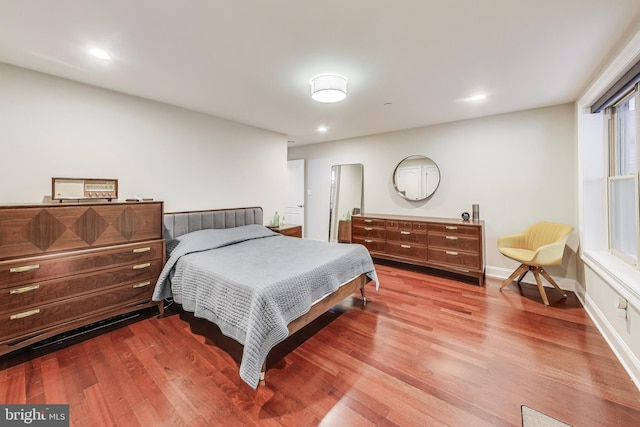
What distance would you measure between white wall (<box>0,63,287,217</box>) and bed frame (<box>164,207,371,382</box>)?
0.16 m

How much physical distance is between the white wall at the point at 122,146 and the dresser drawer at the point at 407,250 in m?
2.37

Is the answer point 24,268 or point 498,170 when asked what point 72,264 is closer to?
point 24,268

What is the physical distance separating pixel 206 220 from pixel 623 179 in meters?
4.56

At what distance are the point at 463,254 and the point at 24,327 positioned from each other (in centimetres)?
453

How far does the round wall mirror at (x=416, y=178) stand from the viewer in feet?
14.2

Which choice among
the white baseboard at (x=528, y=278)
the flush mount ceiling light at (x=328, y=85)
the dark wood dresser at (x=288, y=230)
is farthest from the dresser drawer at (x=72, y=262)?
the white baseboard at (x=528, y=278)

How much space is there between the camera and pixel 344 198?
5465mm

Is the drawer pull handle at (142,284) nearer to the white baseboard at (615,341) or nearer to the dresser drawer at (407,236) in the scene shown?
the dresser drawer at (407,236)

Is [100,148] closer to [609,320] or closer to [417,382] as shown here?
[417,382]

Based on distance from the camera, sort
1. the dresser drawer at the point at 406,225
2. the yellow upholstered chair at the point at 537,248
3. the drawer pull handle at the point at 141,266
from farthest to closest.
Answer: the dresser drawer at the point at 406,225, the yellow upholstered chair at the point at 537,248, the drawer pull handle at the point at 141,266

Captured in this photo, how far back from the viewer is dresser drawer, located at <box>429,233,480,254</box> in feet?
11.4

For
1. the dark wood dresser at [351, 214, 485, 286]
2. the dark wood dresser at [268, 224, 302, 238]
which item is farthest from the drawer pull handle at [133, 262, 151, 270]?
the dark wood dresser at [351, 214, 485, 286]

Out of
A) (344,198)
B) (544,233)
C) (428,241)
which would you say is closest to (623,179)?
(544,233)

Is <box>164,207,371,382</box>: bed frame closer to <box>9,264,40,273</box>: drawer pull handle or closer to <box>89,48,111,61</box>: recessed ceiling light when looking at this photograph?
<box>9,264,40,273</box>: drawer pull handle
